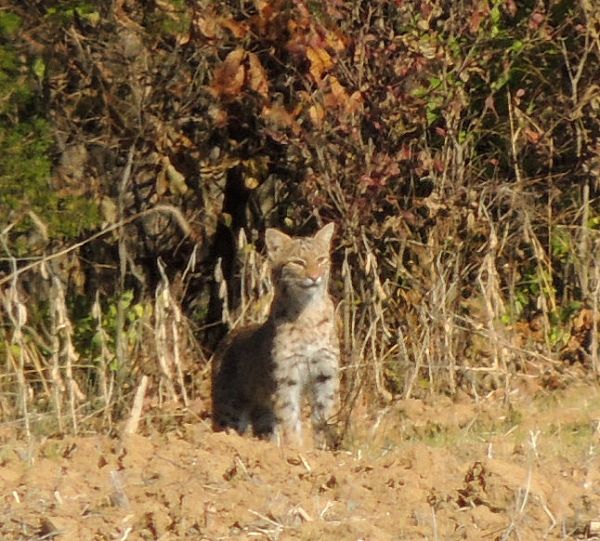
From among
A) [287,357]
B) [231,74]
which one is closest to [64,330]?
[287,357]

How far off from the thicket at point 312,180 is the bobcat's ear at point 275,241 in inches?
25.3

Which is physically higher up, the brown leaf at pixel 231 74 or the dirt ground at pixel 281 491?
the brown leaf at pixel 231 74

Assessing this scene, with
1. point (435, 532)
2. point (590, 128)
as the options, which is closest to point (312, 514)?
point (435, 532)

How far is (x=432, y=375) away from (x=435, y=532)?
12.8 feet

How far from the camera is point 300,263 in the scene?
9773mm

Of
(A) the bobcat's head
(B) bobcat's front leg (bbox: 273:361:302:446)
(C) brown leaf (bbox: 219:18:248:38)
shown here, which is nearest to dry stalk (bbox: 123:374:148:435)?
(B) bobcat's front leg (bbox: 273:361:302:446)

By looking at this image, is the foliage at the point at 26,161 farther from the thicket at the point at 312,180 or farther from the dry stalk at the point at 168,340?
the dry stalk at the point at 168,340

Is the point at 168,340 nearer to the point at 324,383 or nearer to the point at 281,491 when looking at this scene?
the point at 324,383

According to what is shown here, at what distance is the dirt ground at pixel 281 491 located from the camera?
636cm

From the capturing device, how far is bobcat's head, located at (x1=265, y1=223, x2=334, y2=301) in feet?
31.9

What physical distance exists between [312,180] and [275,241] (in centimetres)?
93

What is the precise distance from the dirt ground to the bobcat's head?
200 centimetres

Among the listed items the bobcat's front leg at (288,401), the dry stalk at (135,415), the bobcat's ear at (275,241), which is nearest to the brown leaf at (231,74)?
the bobcat's ear at (275,241)

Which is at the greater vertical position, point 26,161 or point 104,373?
point 26,161
